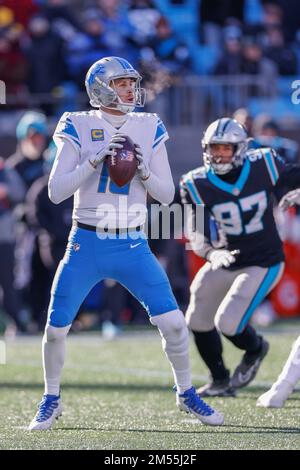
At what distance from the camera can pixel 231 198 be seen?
6.45m

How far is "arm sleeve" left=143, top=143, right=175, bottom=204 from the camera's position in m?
5.39

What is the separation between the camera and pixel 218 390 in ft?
21.7

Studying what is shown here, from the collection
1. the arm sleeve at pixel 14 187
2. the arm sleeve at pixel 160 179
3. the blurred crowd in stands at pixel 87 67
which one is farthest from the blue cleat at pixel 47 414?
the arm sleeve at pixel 14 187

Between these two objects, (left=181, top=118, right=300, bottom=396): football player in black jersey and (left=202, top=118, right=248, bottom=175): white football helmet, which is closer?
(left=202, top=118, right=248, bottom=175): white football helmet

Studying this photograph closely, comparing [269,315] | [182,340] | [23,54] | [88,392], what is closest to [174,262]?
[269,315]

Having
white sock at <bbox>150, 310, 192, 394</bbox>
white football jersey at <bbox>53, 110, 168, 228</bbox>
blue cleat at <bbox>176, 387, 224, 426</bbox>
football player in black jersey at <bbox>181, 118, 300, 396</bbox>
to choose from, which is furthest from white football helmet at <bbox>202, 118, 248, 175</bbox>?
blue cleat at <bbox>176, 387, 224, 426</bbox>

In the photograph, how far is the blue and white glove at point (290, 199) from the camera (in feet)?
21.0

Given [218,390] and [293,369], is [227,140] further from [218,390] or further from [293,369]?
[218,390]

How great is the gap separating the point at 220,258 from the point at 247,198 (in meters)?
0.37

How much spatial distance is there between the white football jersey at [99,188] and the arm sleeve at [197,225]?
1095mm

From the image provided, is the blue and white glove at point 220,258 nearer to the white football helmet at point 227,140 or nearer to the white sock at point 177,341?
the white football helmet at point 227,140

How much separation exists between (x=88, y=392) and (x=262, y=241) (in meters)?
1.36

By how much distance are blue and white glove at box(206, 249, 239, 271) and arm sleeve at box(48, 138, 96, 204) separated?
1.30 m

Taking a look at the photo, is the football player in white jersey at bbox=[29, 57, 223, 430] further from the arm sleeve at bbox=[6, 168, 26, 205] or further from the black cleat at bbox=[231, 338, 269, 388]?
the arm sleeve at bbox=[6, 168, 26, 205]
